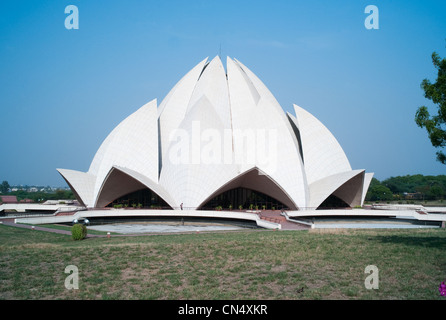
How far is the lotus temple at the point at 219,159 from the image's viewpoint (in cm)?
2903

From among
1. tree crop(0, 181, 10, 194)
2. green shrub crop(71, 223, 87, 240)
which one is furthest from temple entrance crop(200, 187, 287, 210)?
tree crop(0, 181, 10, 194)

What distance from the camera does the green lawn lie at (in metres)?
7.28

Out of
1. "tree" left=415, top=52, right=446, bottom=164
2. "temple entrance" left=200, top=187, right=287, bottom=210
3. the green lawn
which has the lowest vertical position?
the green lawn

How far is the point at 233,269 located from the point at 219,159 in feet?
67.0

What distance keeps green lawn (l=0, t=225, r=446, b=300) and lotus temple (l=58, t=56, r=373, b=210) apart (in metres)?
15.9

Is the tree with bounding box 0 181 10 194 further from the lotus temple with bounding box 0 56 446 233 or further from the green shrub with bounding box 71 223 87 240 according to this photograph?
the green shrub with bounding box 71 223 87 240

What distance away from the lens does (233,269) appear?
9.16m

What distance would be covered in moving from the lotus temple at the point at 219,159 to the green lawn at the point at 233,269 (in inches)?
625

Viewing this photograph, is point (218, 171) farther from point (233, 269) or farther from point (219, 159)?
point (233, 269)

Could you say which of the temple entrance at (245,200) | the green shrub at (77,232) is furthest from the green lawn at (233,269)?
the temple entrance at (245,200)

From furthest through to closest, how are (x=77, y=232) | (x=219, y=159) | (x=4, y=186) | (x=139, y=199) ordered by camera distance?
(x=4, y=186)
(x=139, y=199)
(x=219, y=159)
(x=77, y=232)

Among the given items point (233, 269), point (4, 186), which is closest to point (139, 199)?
point (233, 269)

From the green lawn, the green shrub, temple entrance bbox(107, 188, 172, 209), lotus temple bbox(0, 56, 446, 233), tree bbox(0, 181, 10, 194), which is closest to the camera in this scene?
the green lawn
